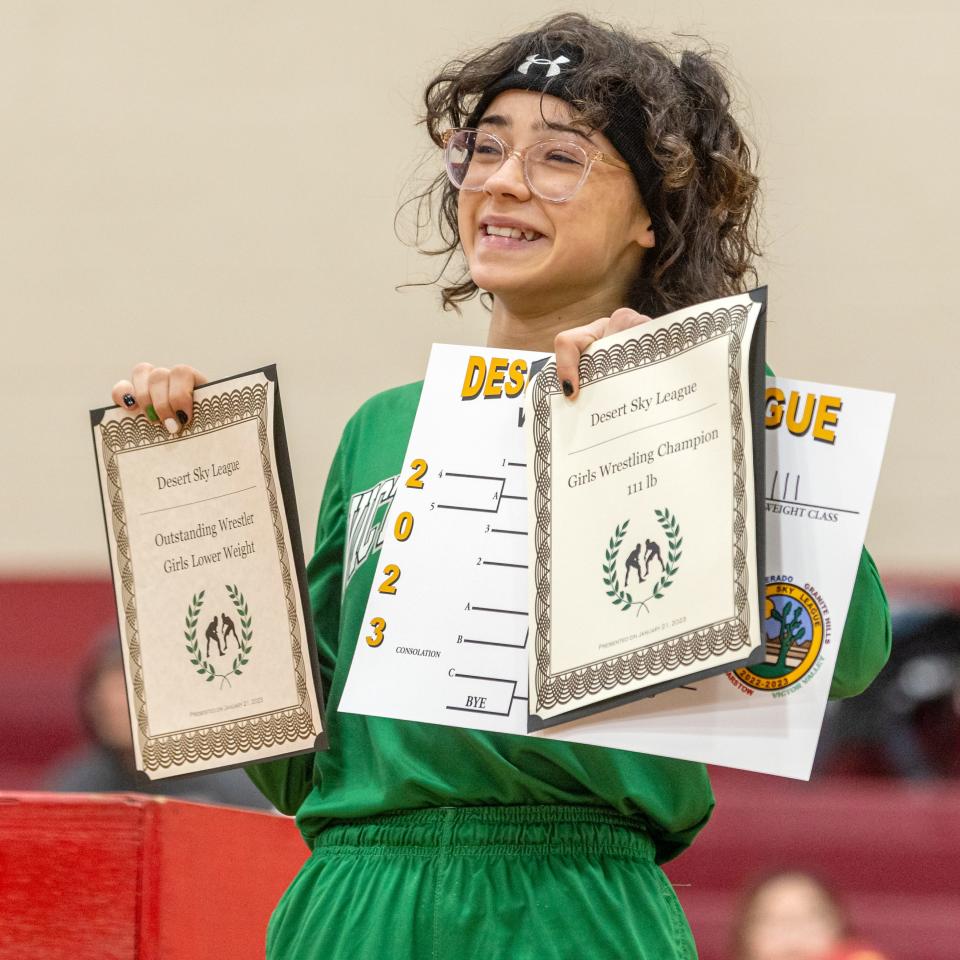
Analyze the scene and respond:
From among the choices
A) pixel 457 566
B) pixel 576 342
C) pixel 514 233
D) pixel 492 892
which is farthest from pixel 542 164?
pixel 492 892

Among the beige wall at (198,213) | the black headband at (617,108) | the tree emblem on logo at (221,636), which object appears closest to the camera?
the tree emblem on logo at (221,636)

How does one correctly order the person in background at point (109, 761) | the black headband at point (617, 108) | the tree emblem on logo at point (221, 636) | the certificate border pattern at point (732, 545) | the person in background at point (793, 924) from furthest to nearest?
the person in background at point (109, 761)
the person in background at point (793, 924)
the black headband at point (617, 108)
the tree emblem on logo at point (221, 636)
the certificate border pattern at point (732, 545)

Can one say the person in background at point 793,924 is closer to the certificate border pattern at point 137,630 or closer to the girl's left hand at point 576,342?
the certificate border pattern at point 137,630

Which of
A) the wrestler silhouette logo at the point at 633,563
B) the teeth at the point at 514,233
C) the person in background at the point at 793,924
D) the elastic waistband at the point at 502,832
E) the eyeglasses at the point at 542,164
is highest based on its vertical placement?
the eyeglasses at the point at 542,164

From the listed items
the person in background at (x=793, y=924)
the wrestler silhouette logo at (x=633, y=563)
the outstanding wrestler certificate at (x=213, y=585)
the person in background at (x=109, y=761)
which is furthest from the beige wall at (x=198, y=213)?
the wrestler silhouette logo at (x=633, y=563)

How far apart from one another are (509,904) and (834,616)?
0.35 metres

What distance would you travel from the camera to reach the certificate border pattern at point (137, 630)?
1.27 m

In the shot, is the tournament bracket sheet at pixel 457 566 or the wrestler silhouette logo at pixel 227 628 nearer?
the tournament bracket sheet at pixel 457 566

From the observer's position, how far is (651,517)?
1.14 metres

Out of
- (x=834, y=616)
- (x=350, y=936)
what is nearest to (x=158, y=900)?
(x=350, y=936)

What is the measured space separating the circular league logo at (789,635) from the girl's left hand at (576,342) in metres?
0.23

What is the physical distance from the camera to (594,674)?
1126 mm

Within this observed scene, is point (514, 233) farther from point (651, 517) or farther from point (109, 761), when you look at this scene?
point (109, 761)

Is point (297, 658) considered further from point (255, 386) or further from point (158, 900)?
point (158, 900)
